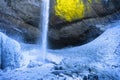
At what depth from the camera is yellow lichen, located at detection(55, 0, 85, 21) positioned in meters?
10.9

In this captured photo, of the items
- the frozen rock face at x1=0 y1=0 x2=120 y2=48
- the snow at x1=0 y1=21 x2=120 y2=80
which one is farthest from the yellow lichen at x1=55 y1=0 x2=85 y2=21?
the snow at x1=0 y1=21 x2=120 y2=80

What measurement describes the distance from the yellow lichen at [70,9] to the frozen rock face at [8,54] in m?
3.22

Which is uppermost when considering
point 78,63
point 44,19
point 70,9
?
point 70,9

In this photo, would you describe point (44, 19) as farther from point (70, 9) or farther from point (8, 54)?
point (8, 54)

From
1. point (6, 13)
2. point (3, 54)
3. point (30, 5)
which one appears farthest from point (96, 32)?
point (3, 54)

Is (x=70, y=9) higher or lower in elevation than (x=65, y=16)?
higher

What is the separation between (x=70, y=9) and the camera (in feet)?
35.9

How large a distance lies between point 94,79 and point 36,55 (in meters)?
3.00

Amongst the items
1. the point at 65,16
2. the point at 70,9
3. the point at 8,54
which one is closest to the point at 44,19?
the point at 65,16

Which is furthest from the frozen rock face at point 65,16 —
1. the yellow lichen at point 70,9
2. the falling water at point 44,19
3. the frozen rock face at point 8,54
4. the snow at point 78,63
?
the frozen rock face at point 8,54

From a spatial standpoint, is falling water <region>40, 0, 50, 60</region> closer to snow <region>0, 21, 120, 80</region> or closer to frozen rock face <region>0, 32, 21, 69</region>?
snow <region>0, 21, 120, 80</region>

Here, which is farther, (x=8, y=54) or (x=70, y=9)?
(x=70, y=9)

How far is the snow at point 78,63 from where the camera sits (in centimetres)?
688

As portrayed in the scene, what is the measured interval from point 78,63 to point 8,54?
183cm
